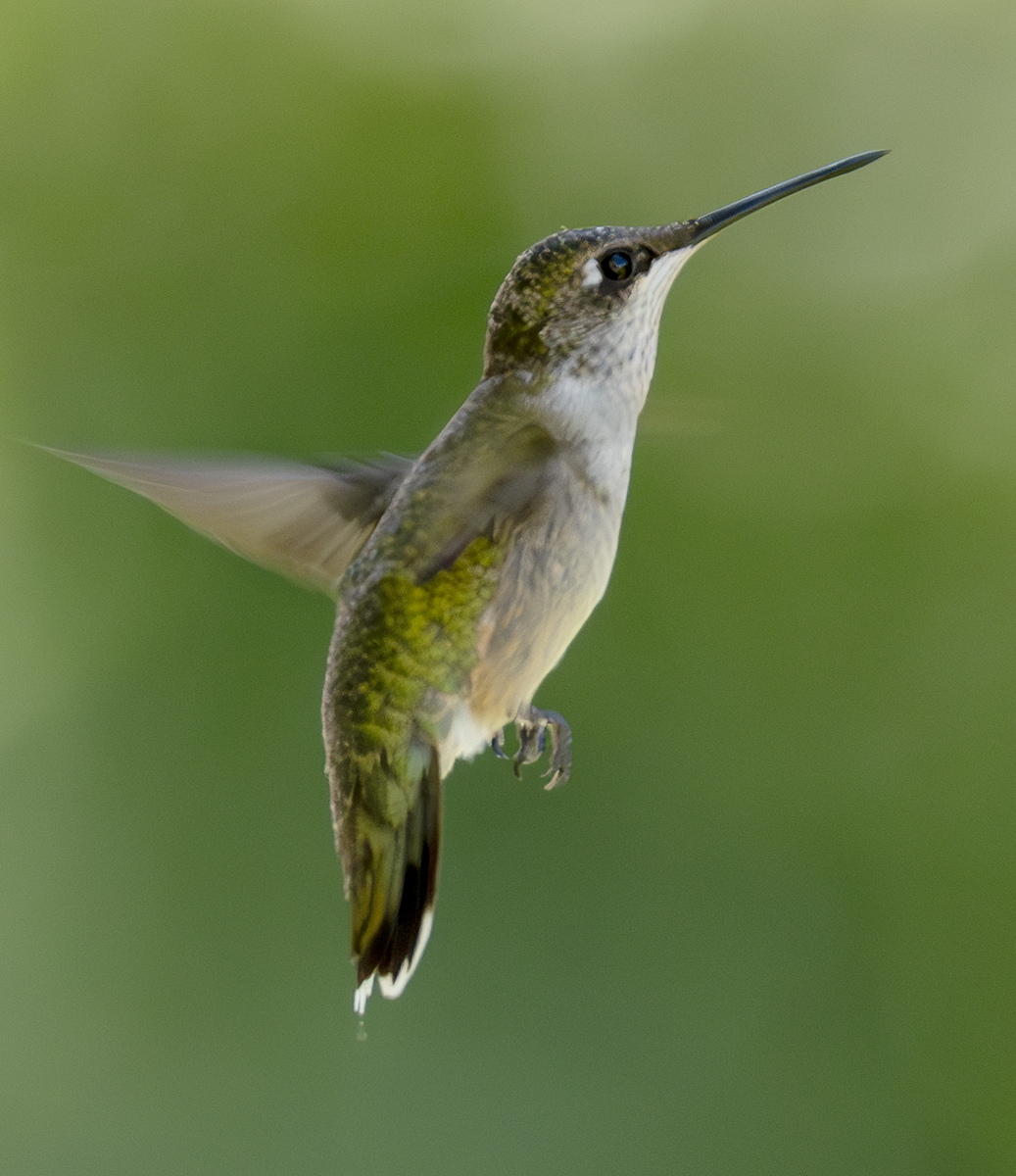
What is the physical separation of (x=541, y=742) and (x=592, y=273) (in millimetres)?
436

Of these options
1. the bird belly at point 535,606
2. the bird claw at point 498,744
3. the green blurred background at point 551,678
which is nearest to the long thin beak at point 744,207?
the bird belly at point 535,606

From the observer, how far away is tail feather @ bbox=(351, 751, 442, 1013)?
1.10 m

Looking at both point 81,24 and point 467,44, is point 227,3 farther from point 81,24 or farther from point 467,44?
point 467,44

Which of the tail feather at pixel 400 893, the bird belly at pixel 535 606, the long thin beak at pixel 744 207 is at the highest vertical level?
the long thin beak at pixel 744 207

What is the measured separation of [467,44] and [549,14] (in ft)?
0.81

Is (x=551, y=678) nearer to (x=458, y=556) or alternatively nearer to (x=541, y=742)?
(x=541, y=742)

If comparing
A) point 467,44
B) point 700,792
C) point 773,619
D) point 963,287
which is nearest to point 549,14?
point 467,44

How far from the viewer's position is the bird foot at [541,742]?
1.20 meters

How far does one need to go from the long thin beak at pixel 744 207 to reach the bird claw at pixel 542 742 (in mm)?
424

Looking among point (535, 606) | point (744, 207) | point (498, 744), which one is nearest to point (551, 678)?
point (498, 744)

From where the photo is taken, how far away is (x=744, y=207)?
3.39 ft

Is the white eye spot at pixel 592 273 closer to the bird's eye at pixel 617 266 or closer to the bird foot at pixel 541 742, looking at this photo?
the bird's eye at pixel 617 266

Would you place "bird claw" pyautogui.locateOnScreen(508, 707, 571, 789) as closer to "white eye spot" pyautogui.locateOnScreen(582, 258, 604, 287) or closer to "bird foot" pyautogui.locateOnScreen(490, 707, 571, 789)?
"bird foot" pyautogui.locateOnScreen(490, 707, 571, 789)

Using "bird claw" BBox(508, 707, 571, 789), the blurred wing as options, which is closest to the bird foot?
"bird claw" BBox(508, 707, 571, 789)
